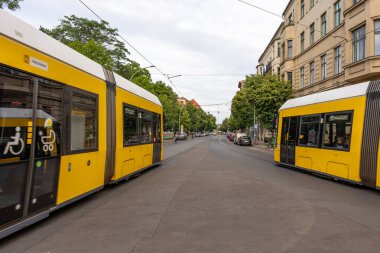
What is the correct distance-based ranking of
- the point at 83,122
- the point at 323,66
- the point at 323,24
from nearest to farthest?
1. the point at 83,122
2. the point at 323,66
3. the point at 323,24

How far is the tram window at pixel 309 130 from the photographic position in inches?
439

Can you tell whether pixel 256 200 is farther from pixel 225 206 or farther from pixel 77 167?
pixel 77 167

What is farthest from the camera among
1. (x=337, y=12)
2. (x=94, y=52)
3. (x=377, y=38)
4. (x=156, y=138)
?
(x=94, y=52)

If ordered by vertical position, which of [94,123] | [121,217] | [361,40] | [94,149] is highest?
[361,40]

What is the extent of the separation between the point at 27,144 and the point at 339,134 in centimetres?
901

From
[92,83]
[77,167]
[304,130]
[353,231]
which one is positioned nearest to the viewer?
Result: [353,231]

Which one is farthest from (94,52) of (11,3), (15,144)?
(15,144)

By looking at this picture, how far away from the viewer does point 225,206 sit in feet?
20.9

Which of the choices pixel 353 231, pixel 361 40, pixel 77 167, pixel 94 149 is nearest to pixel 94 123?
pixel 94 149

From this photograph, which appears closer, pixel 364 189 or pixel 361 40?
pixel 364 189

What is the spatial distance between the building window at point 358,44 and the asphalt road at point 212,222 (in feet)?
46.8

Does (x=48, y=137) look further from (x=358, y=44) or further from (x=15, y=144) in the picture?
(x=358, y=44)

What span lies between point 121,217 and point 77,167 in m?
1.43

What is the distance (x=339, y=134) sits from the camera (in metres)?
9.79
